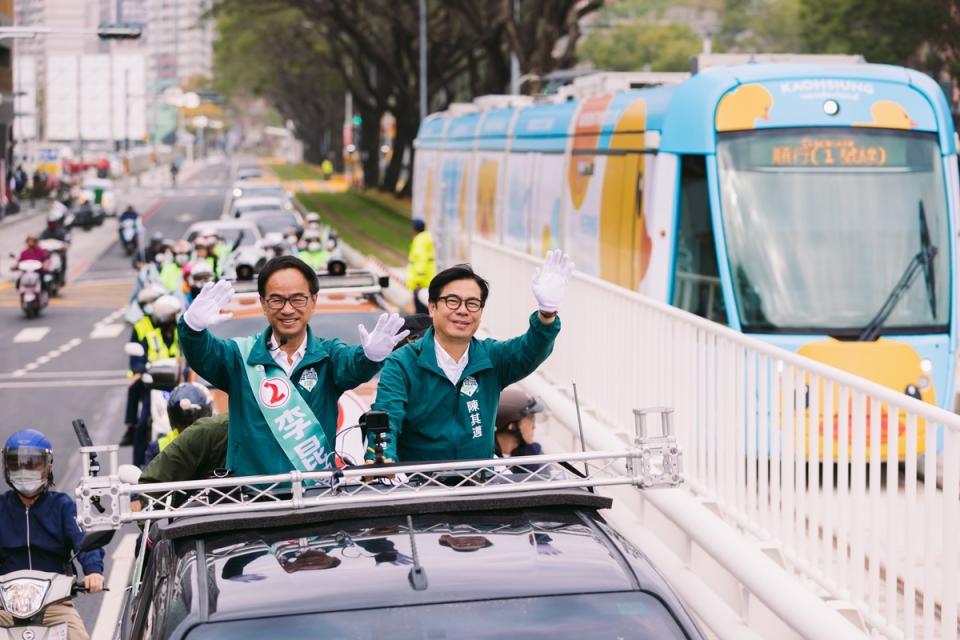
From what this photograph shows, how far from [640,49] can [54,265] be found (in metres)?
95.6

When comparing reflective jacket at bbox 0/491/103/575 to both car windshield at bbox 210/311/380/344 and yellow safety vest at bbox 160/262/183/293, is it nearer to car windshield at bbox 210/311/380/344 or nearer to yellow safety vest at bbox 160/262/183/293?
car windshield at bbox 210/311/380/344

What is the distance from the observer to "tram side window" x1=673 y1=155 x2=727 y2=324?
1380cm

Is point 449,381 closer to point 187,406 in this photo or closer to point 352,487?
point 352,487

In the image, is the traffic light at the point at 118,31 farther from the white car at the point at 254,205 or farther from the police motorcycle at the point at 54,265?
the white car at the point at 254,205

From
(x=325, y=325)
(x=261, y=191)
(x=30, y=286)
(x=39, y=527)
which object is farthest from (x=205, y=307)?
(x=261, y=191)

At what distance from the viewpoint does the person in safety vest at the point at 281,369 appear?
5777 millimetres

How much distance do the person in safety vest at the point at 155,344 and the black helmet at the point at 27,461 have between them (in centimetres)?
627

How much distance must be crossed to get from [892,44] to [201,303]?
4064 centimetres

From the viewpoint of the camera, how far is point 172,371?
984cm

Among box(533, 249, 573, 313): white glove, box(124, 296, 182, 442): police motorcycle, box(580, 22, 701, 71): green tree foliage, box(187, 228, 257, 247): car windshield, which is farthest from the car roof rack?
box(580, 22, 701, 71): green tree foliage

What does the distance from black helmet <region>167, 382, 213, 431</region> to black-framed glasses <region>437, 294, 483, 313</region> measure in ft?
9.38

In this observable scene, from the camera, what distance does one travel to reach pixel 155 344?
527 inches

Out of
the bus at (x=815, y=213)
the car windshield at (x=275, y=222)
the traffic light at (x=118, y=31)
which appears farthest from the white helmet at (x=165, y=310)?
the car windshield at (x=275, y=222)

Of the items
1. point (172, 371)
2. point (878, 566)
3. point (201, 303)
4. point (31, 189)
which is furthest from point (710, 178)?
point (31, 189)
